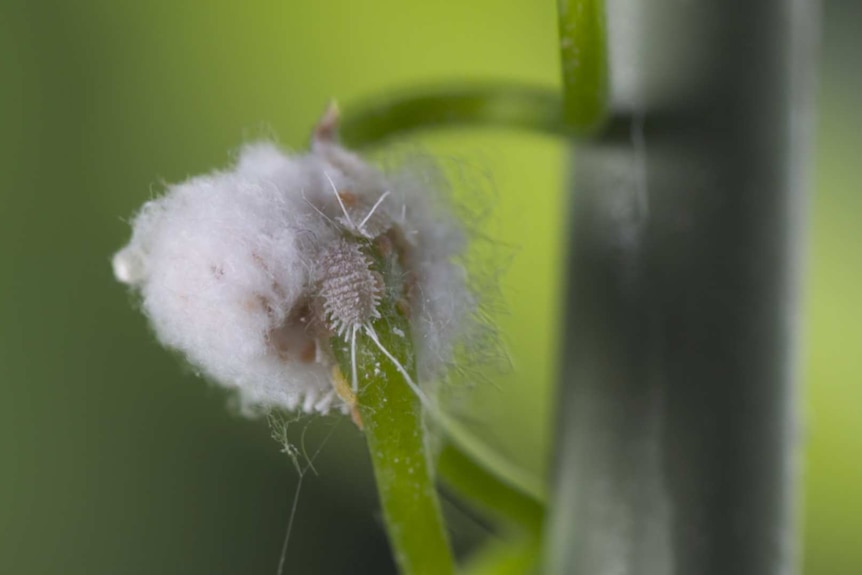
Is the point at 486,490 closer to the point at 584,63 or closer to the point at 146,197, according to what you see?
the point at 584,63

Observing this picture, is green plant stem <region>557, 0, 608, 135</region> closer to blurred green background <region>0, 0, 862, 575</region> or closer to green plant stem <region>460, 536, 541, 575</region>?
green plant stem <region>460, 536, 541, 575</region>

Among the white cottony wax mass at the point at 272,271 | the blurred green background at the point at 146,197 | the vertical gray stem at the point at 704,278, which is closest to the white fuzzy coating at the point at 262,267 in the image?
the white cottony wax mass at the point at 272,271

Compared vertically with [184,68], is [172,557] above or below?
below

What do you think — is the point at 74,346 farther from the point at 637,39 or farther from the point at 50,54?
the point at 637,39

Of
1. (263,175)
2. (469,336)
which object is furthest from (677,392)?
(263,175)

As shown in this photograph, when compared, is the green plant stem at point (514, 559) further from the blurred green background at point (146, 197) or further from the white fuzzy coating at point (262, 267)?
the blurred green background at point (146, 197)

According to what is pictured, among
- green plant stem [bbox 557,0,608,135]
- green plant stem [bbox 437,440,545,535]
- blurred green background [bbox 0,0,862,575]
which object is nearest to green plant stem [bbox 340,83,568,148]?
green plant stem [bbox 557,0,608,135]
